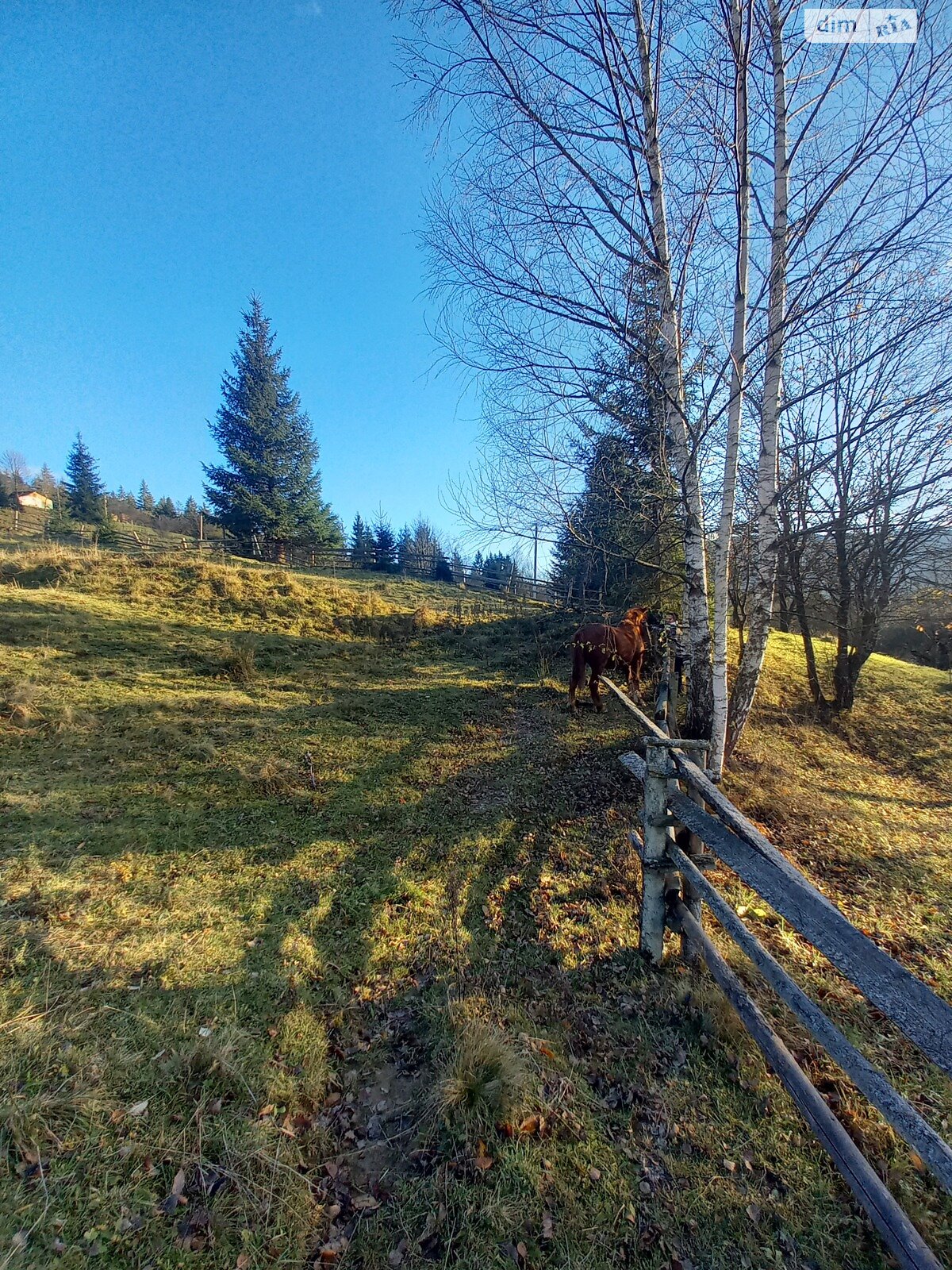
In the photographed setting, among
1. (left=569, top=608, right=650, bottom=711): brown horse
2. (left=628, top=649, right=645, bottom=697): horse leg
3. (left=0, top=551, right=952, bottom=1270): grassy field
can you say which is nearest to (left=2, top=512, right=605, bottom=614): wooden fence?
(left=628, top=649, right=645, bottom=697): horse leg

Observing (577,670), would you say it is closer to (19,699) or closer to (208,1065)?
(208,1065)

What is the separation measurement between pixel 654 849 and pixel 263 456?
29.6 m

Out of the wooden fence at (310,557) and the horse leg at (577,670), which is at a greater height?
the wooden fence at (310,557)

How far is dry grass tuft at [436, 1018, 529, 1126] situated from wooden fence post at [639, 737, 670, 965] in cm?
142

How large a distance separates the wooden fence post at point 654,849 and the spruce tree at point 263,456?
27010 millimetres

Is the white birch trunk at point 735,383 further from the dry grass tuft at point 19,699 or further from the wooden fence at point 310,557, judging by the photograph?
the wooden fence at point 310,557

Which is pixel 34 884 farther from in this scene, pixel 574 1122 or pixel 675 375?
pixel 675 375

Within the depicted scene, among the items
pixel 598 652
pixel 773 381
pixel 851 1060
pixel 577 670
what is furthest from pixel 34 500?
pixel 851 1060

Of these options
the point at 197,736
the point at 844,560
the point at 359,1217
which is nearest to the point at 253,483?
the point at 197,736

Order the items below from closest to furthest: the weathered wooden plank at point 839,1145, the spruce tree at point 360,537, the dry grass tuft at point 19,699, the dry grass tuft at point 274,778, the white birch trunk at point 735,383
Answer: the weathered wooden plank at point 839,1145 → the white birch trunk at point 735,383 → the dry grass tuft at point 274,778 → the dry grass tuft at point 19,699 → the spruce tree at point 360,537

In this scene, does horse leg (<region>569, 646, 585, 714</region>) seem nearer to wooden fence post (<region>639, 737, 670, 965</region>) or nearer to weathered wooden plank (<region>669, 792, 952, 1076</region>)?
wooden fence post (<region>639, 737, 670, 965</region>)

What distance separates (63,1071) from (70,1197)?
1.94ft

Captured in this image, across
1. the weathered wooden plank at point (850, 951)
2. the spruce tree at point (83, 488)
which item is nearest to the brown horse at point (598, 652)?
the weathered wooden plank at point (850, 951)

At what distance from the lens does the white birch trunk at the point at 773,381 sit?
437 cm
